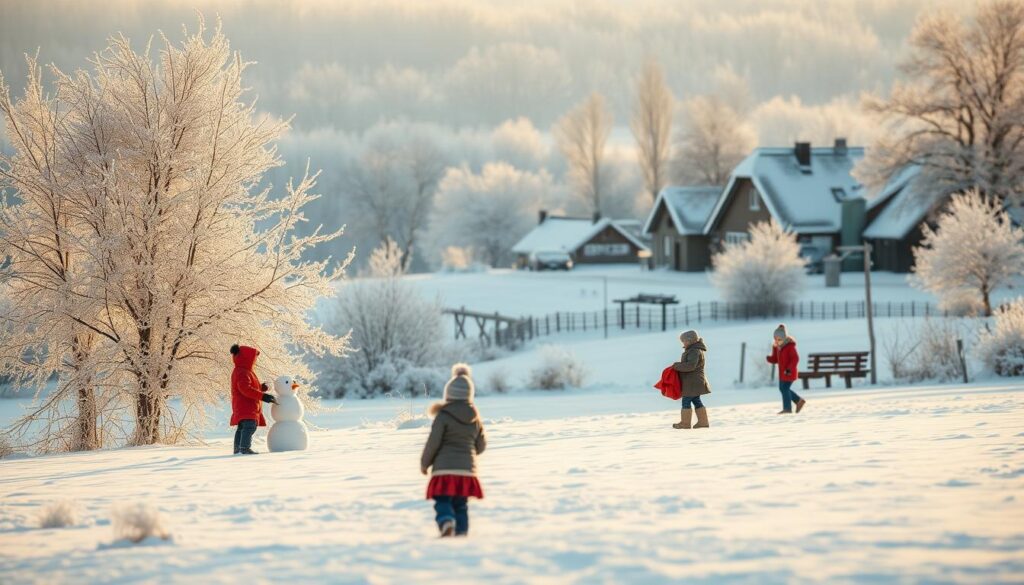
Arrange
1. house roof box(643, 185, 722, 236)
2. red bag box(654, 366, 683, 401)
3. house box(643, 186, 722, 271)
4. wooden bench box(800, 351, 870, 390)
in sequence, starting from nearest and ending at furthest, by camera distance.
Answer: red bag box(654, 366, 683, 401)
wooden bench box(800, 351, 870, 390)
house roof box(643, 185, 722, 236)
house box(643, 186, 722, 271)

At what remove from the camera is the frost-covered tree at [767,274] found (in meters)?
48.5

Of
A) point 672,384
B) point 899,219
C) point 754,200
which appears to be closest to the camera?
point 672,384

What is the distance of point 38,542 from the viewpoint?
27.8 feet

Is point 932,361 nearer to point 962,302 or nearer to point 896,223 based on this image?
point 962,302

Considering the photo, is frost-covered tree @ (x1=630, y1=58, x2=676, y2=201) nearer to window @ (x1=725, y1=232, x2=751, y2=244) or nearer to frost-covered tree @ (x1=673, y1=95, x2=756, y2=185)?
frost-covered tree @ (x1=673, y1=95, x2=756, y2=185)

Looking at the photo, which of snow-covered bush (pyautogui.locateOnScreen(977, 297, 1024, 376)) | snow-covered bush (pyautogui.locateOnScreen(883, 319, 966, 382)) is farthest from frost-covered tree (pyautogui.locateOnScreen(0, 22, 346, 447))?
snow-covered bush (pyautogui.locateOnScreen(977, 297, 1024, 376))

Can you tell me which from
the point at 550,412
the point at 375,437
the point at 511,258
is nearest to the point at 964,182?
the point at 550,412

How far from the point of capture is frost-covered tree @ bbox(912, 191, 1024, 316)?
1591 inches

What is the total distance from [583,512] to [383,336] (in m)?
28.2

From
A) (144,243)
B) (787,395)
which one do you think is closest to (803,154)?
(787,395)

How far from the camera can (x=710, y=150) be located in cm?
8950

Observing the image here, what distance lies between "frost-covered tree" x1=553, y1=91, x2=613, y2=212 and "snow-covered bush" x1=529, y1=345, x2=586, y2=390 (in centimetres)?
6504

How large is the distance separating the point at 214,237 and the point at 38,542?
929 cm

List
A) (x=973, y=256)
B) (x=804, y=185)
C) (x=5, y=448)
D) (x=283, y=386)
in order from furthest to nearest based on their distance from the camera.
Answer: (x=804, y=185) < (x=973, y=256) < (x=5, y=448) < (x=283, y=386)
